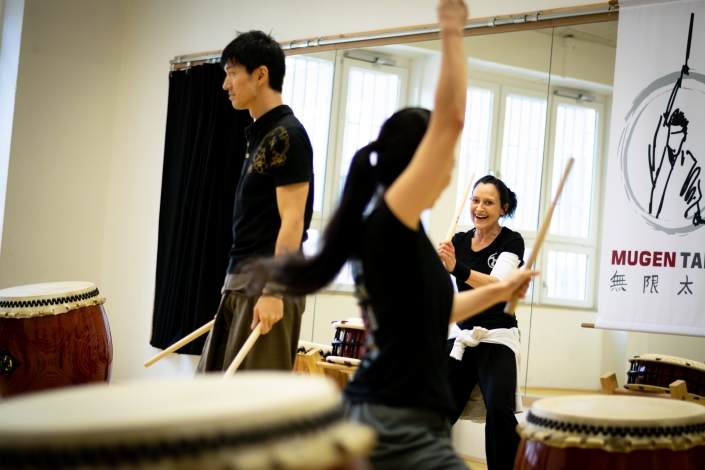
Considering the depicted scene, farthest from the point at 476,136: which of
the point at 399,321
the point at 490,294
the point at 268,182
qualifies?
the point at 399,321

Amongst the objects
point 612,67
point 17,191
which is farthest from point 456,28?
point 17,191

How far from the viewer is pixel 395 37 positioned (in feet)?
15.0

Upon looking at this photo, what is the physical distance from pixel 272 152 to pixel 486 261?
1390 mm

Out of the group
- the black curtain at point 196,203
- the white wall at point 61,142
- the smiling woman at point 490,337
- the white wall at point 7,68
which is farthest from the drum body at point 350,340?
the white wall at point 7,68

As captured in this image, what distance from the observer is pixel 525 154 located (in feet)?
13.7

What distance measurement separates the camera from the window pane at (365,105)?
4703 mm

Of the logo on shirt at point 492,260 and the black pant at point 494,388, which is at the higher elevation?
the logo on shirt at point 492,260

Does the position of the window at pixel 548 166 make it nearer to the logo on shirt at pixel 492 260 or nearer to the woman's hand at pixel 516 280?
the logo on shirt at pixel 492 260

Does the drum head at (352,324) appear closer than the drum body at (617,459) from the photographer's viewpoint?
No

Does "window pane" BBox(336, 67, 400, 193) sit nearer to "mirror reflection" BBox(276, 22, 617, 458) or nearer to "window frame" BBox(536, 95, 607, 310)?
"mirror reflection" BBox(276, 22, 617, 458)

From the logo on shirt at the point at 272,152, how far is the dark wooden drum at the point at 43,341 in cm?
140

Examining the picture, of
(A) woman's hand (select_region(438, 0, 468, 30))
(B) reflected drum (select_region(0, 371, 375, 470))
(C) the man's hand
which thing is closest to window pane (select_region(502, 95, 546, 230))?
(C) the man's hand

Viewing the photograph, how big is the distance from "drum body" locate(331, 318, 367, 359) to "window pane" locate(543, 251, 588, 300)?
45.5 inches

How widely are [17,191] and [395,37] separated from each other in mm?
3094
